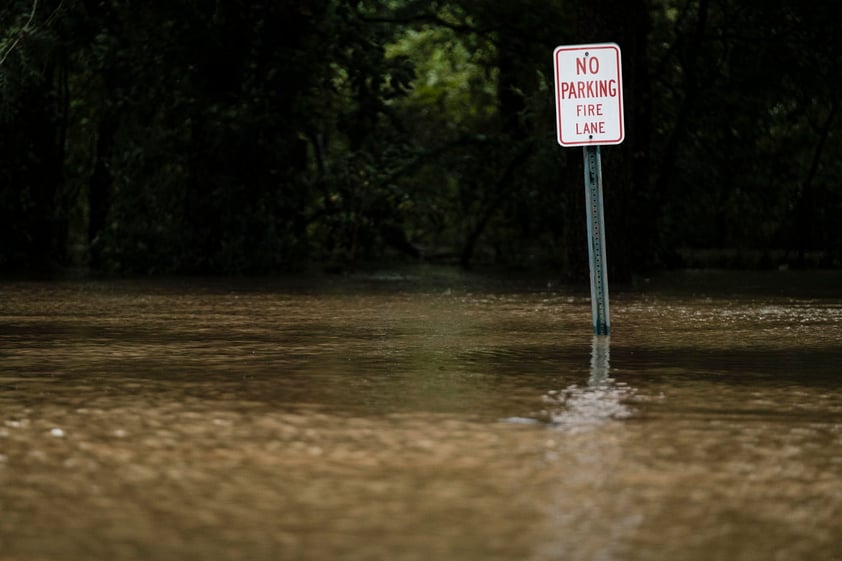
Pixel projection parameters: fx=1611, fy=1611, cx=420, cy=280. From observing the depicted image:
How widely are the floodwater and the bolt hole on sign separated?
1.46 m

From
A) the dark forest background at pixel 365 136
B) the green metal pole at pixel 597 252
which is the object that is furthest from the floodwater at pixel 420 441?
the dark forest background at pixel 365 136

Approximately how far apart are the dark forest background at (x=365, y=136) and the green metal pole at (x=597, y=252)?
7997 mm

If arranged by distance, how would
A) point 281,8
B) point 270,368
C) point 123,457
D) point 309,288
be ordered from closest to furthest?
point 123,457, point 270,368, point 309,288, point 281,8

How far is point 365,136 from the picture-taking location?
25625 mm

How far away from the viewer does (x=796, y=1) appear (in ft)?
78.5

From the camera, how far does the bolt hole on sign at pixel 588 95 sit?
1119 centimetres

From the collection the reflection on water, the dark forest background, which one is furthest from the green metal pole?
the dark forest background

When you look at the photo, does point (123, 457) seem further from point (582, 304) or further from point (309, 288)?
point (309, 288)

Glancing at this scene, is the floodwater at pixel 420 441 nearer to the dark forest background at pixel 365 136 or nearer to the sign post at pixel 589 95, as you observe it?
the sign post at pixel 589 95

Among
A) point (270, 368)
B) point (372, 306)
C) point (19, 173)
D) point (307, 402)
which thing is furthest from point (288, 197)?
point (307, 402)

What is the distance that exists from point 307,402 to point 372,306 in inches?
324

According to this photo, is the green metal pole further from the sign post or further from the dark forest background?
the dark forest background

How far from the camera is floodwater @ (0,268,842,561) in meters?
4.35

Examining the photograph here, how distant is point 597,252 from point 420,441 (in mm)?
6069
